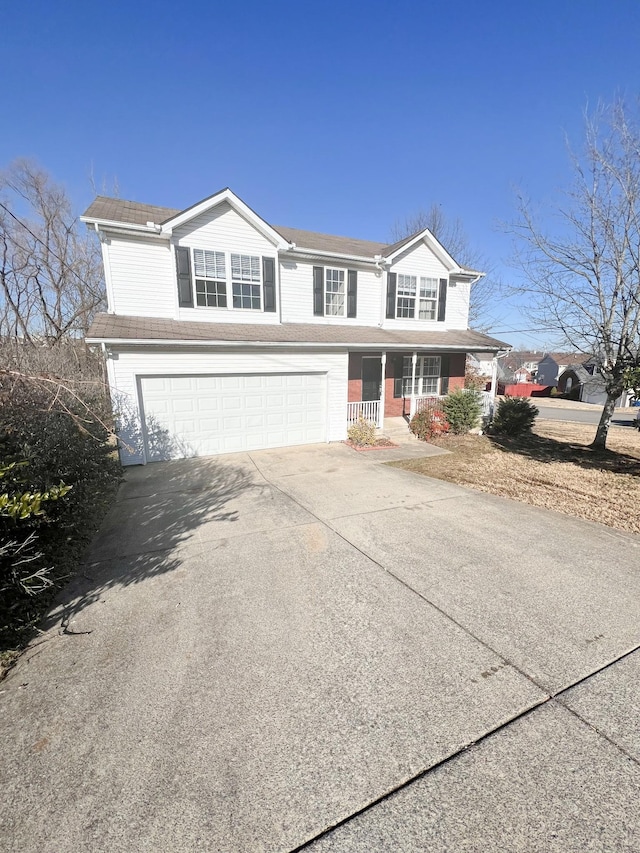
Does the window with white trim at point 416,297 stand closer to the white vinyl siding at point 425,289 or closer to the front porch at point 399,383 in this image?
the white vinyl siding at point 425,289

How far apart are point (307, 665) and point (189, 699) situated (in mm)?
893

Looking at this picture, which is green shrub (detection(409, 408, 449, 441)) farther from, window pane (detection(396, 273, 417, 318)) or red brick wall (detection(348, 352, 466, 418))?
window pane (detection(396, 273, 417, 318))

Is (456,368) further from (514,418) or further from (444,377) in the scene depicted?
(514,418)

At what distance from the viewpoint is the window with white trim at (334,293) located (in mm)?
12820

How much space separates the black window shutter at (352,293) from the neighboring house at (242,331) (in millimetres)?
65

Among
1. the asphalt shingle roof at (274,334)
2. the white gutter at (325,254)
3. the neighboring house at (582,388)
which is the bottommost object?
the neighboring house at (582,388)

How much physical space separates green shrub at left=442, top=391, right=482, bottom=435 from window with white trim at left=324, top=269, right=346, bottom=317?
4.85 meters

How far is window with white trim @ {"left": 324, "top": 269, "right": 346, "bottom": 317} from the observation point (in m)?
12.8

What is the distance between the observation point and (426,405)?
13.8 m

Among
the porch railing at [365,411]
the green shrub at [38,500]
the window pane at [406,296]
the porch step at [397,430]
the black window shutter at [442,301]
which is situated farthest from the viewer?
the black window shutter at [442,301]

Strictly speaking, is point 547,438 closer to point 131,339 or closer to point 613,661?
point 613,661

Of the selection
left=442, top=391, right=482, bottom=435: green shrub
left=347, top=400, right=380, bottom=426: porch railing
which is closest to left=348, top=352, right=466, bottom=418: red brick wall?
left=347, top=400, right=380, bottom=426: porch railing

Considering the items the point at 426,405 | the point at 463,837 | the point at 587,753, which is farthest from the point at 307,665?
the point at 426,405

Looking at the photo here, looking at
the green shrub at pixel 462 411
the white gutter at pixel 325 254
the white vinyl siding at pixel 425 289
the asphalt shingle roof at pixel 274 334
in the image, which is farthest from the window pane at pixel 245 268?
the green shrub at pixel 462 411
